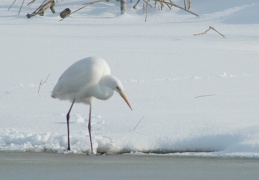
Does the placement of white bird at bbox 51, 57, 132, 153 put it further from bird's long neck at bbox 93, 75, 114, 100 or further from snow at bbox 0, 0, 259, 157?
snow at bbox 0, 0, 259, 157

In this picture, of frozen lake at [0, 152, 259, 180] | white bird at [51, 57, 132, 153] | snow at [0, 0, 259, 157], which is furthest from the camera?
white bird at [51, 57, 132, 153]

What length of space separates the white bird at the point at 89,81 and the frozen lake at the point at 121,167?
103 cm

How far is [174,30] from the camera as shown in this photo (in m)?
15.7

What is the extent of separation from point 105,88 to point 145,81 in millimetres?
2440

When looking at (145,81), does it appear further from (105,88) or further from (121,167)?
(121,167)

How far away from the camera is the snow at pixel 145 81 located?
286 inches

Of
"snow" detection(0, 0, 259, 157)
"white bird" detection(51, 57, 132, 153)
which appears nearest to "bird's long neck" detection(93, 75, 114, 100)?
"white bird" detection(51, 57, 132, 153)

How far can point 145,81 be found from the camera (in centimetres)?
1027

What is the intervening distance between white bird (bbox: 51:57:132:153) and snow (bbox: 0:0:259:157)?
0.27m

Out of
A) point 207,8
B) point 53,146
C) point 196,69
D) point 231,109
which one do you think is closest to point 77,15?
point 207,8

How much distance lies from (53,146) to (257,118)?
2.02 metres

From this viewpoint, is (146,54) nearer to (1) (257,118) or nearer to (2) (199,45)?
(2) (199,45)

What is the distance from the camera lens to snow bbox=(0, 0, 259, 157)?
23.9 feet

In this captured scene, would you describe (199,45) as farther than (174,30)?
No
